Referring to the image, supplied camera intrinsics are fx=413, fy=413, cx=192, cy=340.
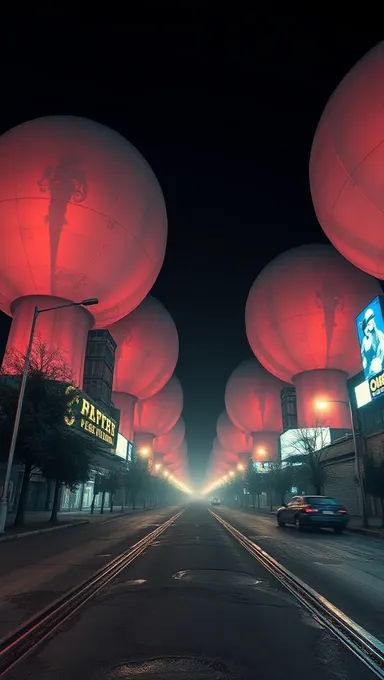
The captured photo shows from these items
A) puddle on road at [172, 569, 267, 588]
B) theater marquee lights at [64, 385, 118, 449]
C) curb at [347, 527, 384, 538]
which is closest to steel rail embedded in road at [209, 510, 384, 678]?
puddle on road at [172, 569, 267, 588]

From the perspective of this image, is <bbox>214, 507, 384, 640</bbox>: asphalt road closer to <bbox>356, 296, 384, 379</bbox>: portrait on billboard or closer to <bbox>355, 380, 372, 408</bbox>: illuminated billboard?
<bbox>356, 296, 384, 379</bbox>: portrait on billboard

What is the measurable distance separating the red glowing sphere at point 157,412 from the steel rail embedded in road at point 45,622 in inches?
2326

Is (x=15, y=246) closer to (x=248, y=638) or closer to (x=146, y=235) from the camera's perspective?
(x=146, y=235)

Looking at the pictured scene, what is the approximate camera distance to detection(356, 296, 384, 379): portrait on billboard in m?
29.3

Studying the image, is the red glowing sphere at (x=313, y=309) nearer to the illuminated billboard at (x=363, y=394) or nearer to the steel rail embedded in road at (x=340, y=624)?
the illuminated billboard at (x=363, y=394)

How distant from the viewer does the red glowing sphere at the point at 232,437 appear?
292 feet

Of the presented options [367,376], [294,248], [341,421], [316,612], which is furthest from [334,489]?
[316,612]

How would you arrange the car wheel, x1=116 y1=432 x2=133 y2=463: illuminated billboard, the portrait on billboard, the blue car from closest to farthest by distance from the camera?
the blue car → the car wheel → the portrait on billboard → x1=116 y1=432 x2=133 y2=463: illuminated billboard

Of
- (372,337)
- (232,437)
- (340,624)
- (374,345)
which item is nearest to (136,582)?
(340,624)

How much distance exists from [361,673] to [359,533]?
19.7 m

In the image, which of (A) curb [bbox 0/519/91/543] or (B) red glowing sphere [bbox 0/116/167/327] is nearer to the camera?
(A) curb [bbox 0/519/91/543]

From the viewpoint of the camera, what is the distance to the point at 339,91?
26625 millimetres

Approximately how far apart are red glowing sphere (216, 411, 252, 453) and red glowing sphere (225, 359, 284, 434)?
1859cm

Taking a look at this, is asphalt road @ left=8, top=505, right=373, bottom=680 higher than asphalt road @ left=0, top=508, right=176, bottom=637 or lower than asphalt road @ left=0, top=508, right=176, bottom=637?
higher
